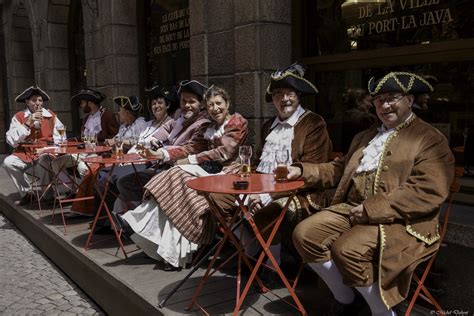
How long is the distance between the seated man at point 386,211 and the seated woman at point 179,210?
0.95 meters

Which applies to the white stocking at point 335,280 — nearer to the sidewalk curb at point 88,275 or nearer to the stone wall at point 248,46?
the sidewalk curb at point 88,275

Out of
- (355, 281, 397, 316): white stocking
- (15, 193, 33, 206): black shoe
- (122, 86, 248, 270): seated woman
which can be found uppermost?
(122, 86, 248, 270): seated woman

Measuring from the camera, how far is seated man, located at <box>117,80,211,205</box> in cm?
432

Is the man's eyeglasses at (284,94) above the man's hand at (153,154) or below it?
above

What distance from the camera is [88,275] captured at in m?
3.95

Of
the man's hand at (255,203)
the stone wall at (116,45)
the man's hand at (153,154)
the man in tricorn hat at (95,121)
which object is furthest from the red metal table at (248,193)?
the stone wall at (116,45)

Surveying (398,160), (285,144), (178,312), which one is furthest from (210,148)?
(398,160)

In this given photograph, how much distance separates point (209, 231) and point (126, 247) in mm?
1222

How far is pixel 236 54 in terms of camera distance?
4.91m

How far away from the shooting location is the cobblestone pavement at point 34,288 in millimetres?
3799

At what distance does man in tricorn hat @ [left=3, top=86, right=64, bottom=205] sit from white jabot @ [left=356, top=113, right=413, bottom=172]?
15.8ft

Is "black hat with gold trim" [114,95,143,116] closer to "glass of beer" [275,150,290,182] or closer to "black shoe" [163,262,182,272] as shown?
"black shoe" [163,262,182,272]

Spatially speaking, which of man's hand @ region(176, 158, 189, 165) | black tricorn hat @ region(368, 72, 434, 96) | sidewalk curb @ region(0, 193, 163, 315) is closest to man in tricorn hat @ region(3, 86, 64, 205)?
sidewalk curb @ region(0, 193, 163, 315)

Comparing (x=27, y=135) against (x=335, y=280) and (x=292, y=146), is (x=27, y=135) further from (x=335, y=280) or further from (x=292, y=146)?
(x=335, y=280)
